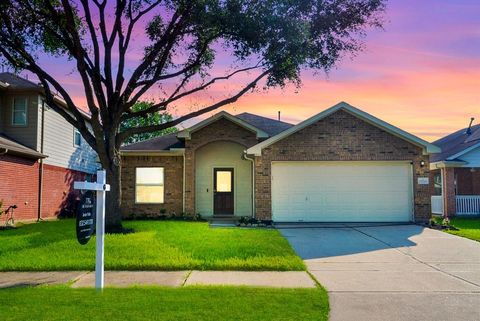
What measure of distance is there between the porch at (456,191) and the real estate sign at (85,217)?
18860mm

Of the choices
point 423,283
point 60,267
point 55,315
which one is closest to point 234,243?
point 60,267

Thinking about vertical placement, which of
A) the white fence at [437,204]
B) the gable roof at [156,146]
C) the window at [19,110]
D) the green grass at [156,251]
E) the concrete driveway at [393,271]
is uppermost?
the window at [19,110]

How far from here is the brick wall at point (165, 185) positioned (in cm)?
2016

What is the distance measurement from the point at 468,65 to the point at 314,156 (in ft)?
19.8

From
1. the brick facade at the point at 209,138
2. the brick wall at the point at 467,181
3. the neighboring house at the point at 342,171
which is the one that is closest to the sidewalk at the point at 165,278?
the neighboring house at the point at 342,171

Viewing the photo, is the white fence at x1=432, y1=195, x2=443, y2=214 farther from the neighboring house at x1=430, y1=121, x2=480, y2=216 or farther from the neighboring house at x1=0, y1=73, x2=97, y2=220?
the neighboring house at x1=0, y1=73, x2=97, y2=220

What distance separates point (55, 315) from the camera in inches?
223

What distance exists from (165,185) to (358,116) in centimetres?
878

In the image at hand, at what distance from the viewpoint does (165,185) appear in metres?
20.2

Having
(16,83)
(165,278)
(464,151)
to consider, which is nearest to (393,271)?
(165,278)

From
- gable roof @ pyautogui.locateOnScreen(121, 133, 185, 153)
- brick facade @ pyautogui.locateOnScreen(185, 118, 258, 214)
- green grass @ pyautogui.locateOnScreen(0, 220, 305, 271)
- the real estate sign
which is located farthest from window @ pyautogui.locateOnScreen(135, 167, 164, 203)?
the real estate sign

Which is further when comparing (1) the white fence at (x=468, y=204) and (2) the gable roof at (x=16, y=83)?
(1) the white fence at (x=468, y=204)

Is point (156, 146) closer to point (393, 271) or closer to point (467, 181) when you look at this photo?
point (393, 271)

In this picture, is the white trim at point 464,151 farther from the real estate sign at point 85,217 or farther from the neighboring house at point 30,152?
the real estate sign at point 85,217
